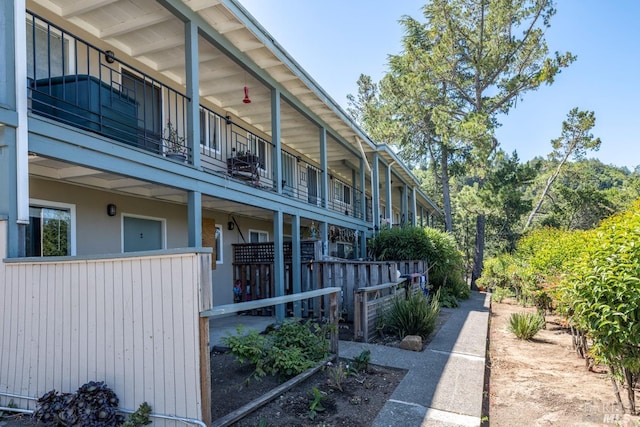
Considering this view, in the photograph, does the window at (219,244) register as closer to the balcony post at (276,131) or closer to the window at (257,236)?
the window at (257,236)

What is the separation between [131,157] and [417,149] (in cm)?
2714

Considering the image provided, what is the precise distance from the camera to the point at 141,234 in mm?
7980

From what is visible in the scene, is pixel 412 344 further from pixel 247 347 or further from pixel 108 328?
pixel 108 328

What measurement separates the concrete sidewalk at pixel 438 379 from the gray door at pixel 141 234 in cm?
423

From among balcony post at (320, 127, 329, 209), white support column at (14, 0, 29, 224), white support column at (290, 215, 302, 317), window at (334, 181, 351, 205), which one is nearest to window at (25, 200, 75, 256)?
white support column at (14, 0, 29, 224)

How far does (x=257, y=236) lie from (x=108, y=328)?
351 inches

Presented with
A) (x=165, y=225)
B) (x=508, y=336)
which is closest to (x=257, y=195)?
(x=165, y=225)

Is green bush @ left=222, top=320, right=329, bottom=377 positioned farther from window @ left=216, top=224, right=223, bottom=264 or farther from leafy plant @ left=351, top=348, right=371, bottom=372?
window @ left=216, top=224, right=223, bottom=264

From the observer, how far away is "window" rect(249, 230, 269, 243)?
39.5ft

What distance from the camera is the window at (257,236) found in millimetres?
12026

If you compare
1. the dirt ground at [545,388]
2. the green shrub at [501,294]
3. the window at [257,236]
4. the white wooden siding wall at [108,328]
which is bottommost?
the green shrub at [501,294]

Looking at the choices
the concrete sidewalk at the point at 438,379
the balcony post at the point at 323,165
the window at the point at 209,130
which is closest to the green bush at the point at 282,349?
the concrete sidewalk at the point at 438,379

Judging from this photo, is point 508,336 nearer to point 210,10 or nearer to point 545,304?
point 545,304

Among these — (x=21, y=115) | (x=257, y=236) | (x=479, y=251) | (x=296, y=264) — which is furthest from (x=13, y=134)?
(x=479, y=251)
